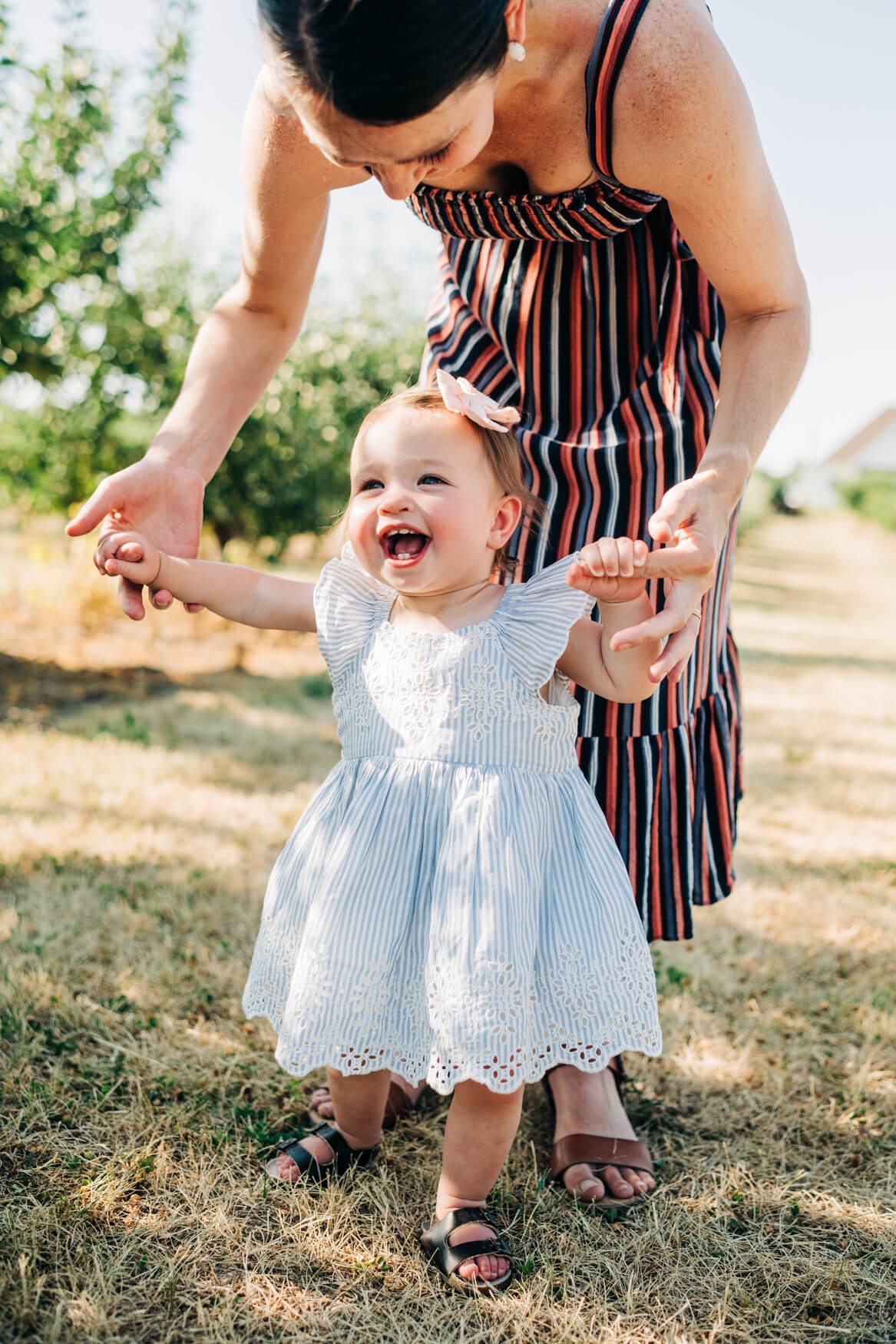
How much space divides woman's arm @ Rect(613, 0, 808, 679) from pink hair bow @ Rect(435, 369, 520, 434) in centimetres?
34

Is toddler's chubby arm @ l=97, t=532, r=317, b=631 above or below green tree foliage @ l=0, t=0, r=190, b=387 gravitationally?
below

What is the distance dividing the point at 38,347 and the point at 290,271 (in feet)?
12.9

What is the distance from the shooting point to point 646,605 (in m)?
1.61

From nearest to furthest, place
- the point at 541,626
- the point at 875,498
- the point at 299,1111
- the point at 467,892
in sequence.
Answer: the point at 467,892 < the point at 541,626 < the point at 299,1111 < the point at 875,498

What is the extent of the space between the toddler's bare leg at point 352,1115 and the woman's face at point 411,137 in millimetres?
1368

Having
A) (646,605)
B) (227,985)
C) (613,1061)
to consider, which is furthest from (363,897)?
(227,985)

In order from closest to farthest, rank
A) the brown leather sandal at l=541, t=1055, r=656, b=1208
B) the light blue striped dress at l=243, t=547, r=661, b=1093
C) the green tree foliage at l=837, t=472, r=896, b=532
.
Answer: the light blue striped dress at l=243, t=547, r=661, b=1093, the brown leather sandal at l=541, t=1055, r=656, b=1208, the green tree foliage at l=837, t=472, r=896, b=532

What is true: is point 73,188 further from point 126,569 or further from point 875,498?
point 875,498

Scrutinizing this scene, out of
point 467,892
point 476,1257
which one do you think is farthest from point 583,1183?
point 467,892

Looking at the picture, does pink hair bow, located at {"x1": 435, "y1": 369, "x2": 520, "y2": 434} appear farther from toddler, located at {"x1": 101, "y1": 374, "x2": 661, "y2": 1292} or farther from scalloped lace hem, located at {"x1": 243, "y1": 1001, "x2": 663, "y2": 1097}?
scalloped lace hem, located at {"x1": 243, "y1": 1001, "x2": 663, "y2": 1097}

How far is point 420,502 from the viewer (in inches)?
66.6

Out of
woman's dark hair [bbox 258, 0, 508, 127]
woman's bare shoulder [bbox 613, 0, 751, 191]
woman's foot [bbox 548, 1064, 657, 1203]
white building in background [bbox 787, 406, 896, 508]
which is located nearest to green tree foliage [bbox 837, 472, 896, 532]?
white building in background [bbox 787, 406, 896, 508]

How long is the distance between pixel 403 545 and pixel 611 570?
0.38 meters

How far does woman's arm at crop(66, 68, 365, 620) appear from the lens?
179cm
